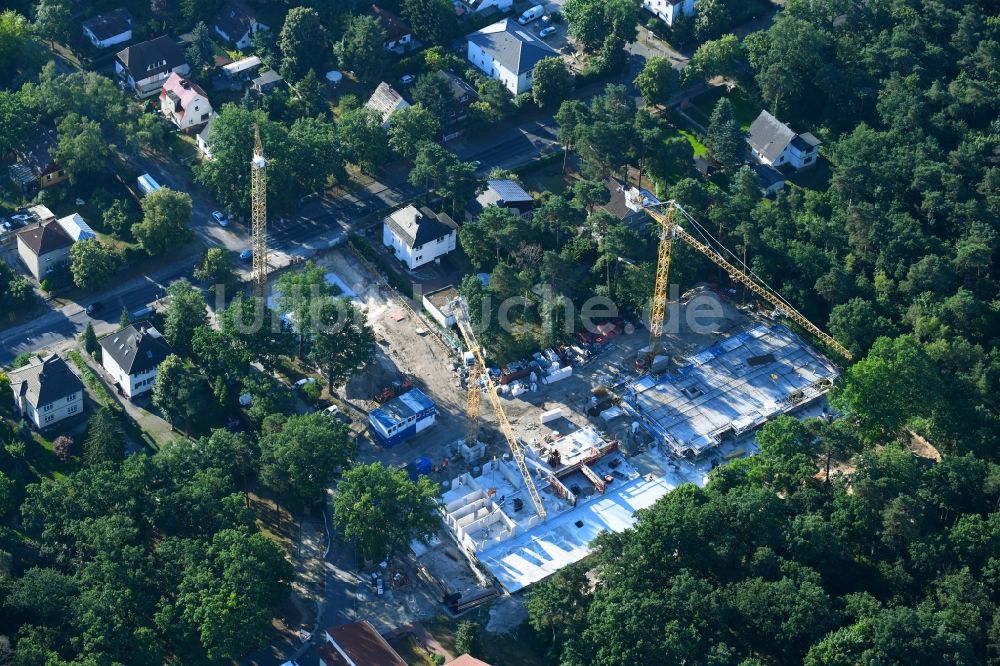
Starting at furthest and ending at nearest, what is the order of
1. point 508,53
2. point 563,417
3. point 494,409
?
point 508,53, point 494,409, point 563,417

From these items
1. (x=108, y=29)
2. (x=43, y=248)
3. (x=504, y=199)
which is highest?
(x=108, y=29)

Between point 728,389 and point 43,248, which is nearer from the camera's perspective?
point 728,389

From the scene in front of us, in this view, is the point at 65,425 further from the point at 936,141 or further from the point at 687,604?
the point at 936,141

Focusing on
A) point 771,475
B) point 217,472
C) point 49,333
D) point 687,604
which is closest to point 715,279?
point 771,475

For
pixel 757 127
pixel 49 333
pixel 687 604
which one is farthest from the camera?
pixel 757 127

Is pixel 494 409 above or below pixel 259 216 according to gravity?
below

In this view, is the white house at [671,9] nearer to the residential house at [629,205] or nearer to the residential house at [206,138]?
the residential house at [629,205]

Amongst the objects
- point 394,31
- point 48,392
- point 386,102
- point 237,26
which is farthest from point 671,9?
point 48,392

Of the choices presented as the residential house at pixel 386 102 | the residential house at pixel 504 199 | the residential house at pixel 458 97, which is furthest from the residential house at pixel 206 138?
the residential house at pixel 504 199

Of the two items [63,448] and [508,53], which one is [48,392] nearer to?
[63,448]
